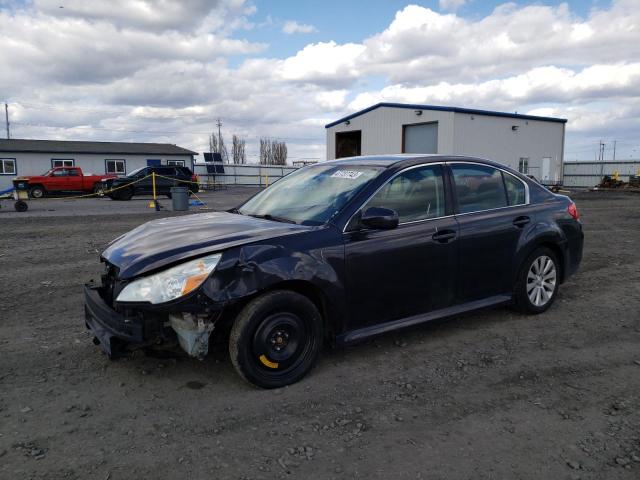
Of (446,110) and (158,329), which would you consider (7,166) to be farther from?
(158,329)

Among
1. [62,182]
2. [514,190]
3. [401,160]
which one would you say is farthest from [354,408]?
[62,182]

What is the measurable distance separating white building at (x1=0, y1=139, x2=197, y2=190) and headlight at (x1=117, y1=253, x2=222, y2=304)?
36996 millimetres

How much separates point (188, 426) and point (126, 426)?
37 cm

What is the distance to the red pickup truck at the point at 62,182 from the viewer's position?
26938 mm

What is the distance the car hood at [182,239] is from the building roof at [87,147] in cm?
4006

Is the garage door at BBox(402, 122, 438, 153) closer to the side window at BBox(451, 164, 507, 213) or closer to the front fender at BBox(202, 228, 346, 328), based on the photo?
the side window at BBox(451, 164, 507, 213)

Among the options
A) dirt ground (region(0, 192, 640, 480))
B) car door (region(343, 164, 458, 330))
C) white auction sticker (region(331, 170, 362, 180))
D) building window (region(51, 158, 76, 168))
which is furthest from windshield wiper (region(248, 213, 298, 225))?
building window (region(51, 158, 76, 168))

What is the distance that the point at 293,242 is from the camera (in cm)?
353

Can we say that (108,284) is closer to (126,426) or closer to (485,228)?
(126,426)

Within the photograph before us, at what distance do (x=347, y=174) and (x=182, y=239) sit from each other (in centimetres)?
156

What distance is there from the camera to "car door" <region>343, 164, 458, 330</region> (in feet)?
12.4

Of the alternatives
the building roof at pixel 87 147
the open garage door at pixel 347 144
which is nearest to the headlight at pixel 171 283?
the open garage door at pixel 347 144

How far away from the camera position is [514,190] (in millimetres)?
5008

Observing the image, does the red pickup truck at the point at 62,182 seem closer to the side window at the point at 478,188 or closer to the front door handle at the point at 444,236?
the side window at the point at 478,188
